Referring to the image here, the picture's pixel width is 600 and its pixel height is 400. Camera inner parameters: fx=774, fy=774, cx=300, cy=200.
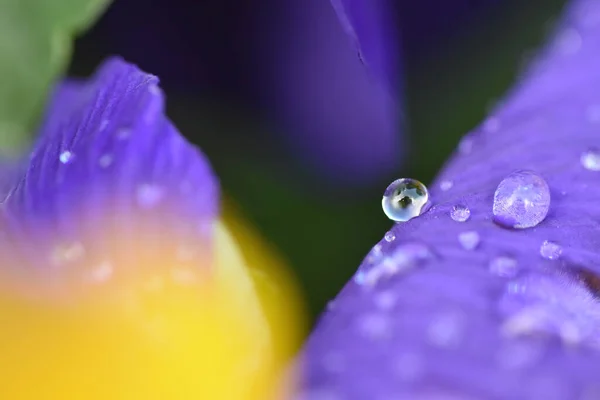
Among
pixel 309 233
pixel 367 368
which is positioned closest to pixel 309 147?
pixel 309 233

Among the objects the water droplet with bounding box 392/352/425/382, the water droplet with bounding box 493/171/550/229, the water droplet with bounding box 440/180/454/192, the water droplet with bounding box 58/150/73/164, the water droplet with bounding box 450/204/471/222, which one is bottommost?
the water droplet with bounding box 440/180/454/192

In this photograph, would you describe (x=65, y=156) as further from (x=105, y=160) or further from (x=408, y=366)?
(x=408, y=366)

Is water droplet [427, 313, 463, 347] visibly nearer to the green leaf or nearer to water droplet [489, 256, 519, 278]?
water droplet [489, 256, 519, 278]

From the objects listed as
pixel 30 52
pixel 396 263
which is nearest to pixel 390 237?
pixel 396 263

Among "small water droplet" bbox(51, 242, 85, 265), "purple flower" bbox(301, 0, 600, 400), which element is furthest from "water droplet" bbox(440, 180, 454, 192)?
"small water droplet" bbox(51, 242, 85, 265)

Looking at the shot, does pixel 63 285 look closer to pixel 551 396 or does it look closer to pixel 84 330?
pixel 84 330

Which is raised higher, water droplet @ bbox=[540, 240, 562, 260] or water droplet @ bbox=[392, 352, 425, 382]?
water droplet @ bbox=[392, 352, 425, 382]
